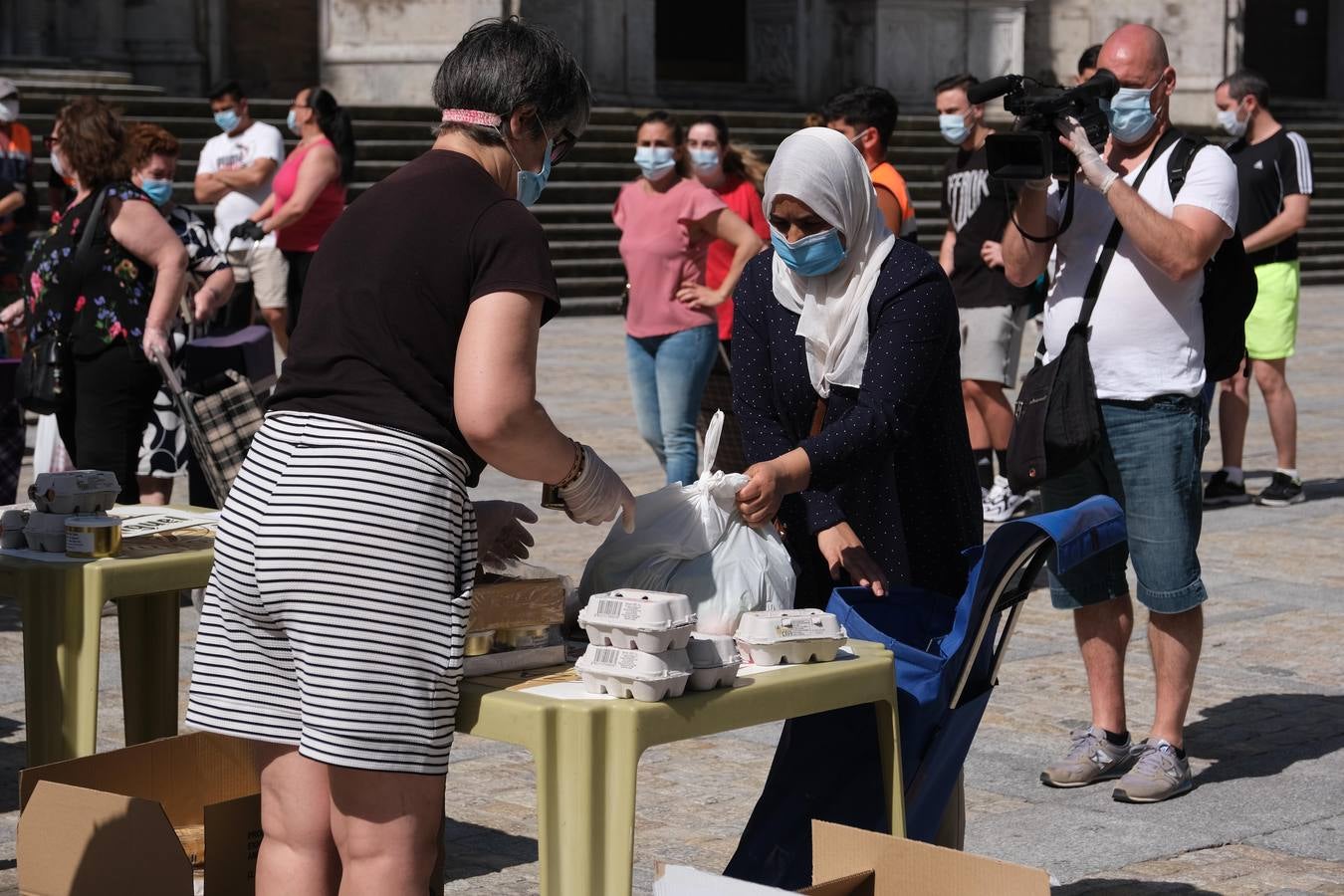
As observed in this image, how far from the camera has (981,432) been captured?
939cm

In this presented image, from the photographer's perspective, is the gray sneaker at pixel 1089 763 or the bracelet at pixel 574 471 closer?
the bracelet at pixel 574 471

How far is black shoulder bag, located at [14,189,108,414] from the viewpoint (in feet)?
21.9

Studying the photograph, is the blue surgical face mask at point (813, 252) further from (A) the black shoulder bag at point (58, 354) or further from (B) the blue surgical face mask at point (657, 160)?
(B) the blue surgical face mask at point (657, 160)

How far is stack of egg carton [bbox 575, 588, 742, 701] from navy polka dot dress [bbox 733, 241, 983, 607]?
71cm

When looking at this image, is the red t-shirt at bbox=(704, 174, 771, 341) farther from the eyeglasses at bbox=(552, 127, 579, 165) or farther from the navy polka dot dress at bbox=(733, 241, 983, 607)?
the eyeglasses at bbox=(552, 127, 579, 165)

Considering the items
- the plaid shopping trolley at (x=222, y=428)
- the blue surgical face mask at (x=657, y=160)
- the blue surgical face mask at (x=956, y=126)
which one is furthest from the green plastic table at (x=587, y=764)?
the blue surgical face mask at (x=956, y=126)

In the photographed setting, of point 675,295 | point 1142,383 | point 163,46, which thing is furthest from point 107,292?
point 163,46

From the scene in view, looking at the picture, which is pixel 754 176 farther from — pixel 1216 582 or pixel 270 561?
pixel 270 561

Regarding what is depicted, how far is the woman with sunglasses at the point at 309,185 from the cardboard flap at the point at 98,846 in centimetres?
788

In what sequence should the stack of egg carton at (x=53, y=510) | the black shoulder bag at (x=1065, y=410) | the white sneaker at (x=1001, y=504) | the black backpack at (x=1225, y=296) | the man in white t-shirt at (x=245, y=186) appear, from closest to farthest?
the stack of egg carton at (x=53, y=510) → the black shoulder bag at (x=1065, y=410) → the black backpack at (x=1225, y=296) → the white sneaker at (x=1001, y=504) → the man in white t-shirt at (x=245, y=186)

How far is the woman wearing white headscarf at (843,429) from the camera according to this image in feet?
12.4

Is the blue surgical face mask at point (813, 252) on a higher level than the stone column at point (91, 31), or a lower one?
lower

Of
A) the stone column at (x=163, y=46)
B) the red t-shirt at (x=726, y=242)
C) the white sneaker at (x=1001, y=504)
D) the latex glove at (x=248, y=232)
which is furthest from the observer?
the stone column at (x=163, y=46)

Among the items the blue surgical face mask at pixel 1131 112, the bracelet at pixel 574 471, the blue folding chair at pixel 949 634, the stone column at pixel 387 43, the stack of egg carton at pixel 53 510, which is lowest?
the blue folding chair at pixel 949 634
